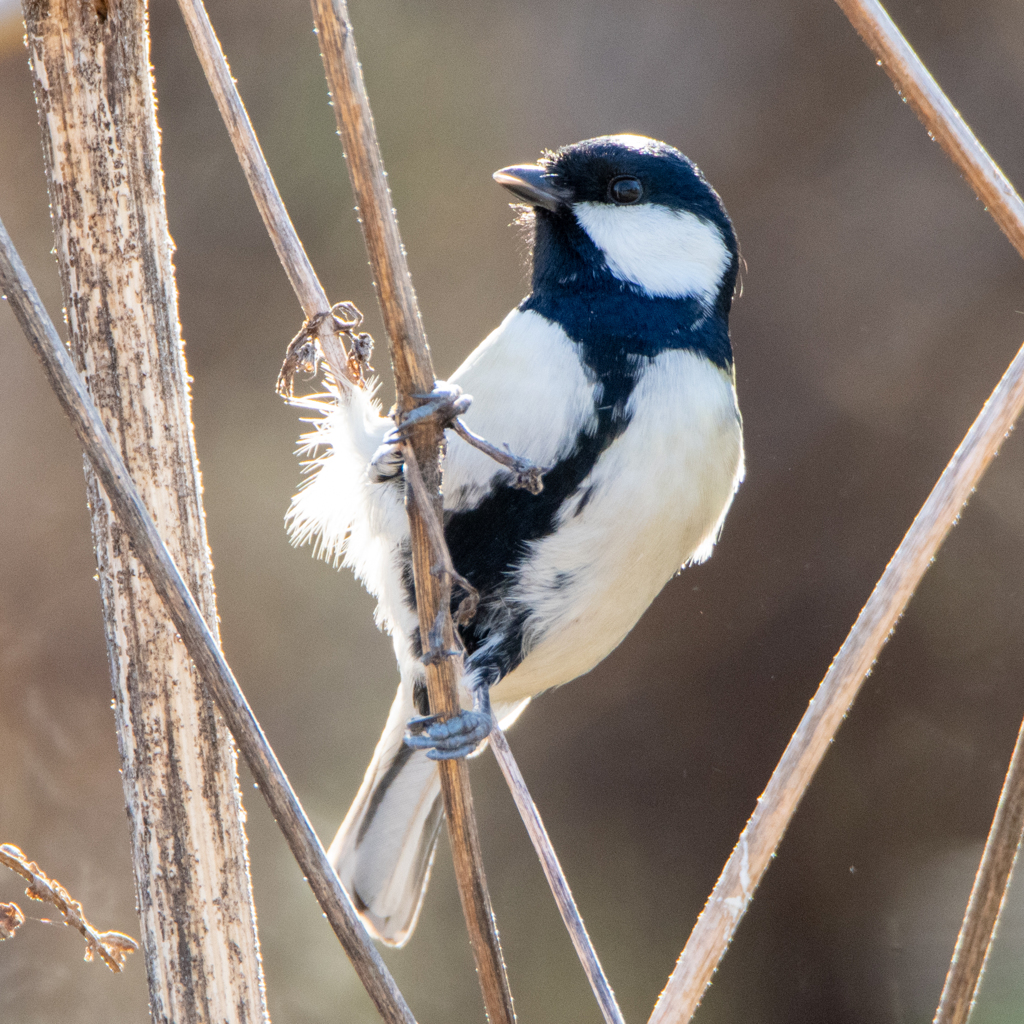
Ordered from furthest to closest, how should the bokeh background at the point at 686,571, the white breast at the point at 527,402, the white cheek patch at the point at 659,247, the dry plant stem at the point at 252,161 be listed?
the bokeh background at the point at 686,571
the white cheek patch at the point at 659,247
the white breast at the point at 527,402
the dry plant stem at the point at 252,161

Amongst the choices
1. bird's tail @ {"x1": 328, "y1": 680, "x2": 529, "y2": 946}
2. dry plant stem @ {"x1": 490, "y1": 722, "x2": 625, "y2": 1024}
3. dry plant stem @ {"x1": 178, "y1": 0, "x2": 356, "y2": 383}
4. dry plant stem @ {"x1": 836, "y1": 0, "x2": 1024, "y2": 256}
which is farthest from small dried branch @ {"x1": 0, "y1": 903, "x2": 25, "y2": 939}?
dry plant stem @ {"x1": 836, "y1": 0, "x2": 1024, "y2": 256}

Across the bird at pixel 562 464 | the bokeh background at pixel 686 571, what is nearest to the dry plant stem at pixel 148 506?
the bird at pixel 562 464

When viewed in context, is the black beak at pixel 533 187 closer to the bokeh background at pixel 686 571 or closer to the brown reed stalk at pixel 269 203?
the brown reed stalk at pixel 269 203

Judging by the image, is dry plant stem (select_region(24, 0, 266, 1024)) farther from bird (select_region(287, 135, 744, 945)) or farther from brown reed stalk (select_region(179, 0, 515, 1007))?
bird (select_region(287, 135, 744, 945))

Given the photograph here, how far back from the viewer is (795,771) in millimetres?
732

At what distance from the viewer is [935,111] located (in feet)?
2.33

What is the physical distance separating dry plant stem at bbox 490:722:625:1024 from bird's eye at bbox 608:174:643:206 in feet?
2.15

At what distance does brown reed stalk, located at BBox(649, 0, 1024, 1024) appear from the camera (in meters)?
0.71

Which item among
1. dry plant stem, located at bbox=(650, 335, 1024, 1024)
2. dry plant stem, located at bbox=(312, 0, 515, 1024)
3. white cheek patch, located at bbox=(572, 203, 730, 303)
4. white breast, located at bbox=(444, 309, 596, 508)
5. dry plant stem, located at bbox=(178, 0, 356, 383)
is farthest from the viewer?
white cheek patch, located at bbox=(572, 203, 730, 303)

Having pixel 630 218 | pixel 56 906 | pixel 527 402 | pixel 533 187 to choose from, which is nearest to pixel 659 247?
→ pixel 630 218

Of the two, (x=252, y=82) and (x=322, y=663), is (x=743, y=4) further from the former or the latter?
(x=322, y=663)

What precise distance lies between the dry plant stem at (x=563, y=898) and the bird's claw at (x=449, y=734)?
26 mm

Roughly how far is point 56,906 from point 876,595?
575mm

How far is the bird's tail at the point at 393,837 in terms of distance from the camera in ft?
4.23
